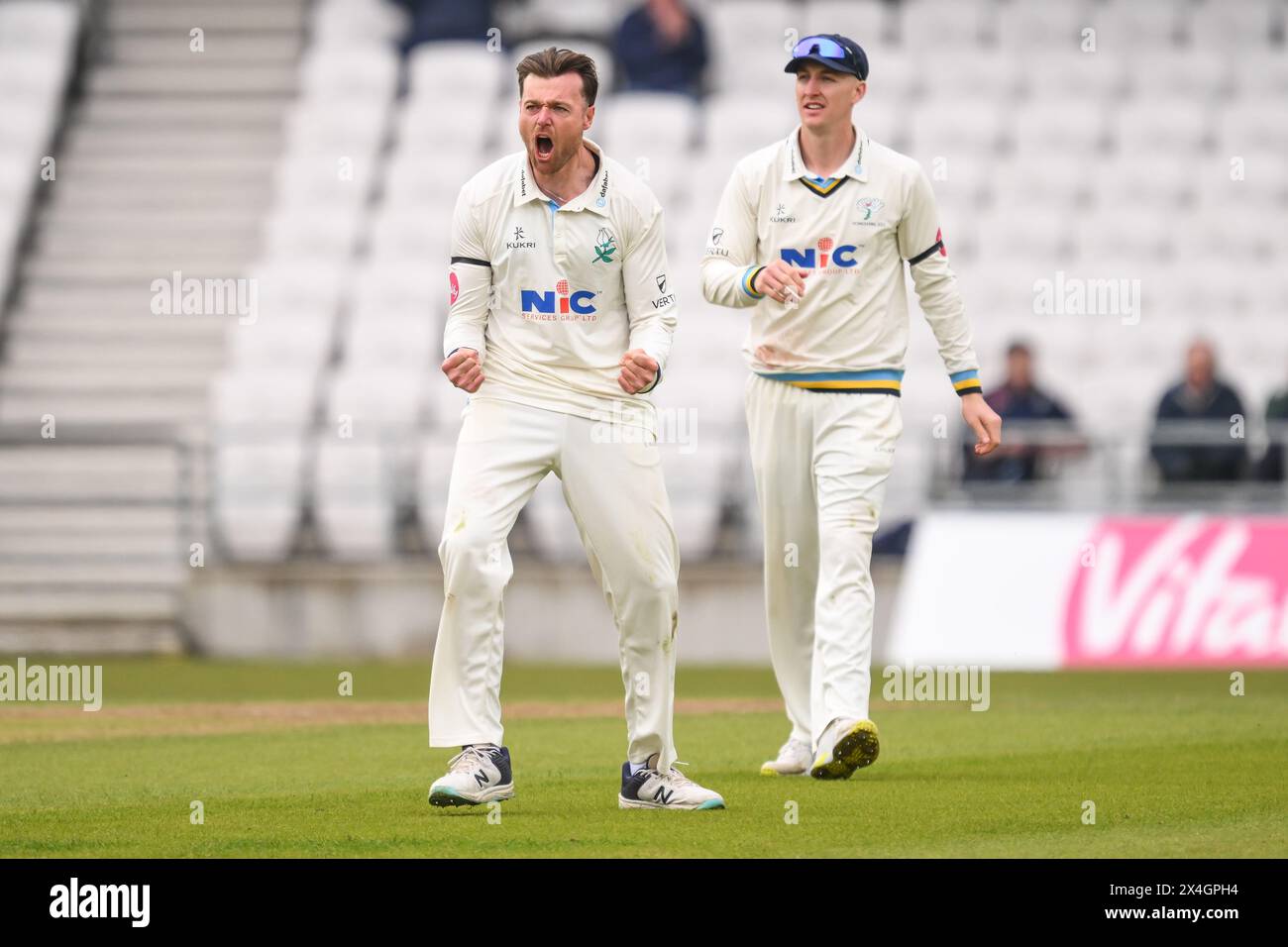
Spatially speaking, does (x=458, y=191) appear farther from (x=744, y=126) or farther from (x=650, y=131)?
(x=744, y=126)

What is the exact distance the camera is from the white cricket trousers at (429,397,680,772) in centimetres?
769

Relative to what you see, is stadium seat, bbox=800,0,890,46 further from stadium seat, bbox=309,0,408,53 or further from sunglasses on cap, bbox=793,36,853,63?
sunglasses on cap, bbox=793,36,853,63

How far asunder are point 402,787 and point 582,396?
1.75 metres

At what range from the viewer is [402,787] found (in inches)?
338

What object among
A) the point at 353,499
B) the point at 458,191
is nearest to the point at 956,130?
the point at 458,191

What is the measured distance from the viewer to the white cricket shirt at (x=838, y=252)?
29.7ft

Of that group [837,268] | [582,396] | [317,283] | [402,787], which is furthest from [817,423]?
[317,283]

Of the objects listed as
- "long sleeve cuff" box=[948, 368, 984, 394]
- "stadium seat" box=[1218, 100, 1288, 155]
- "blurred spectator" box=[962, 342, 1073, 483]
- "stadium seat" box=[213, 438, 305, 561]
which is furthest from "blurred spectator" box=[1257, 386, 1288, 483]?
"long sleeve cuff" box=[948, 368, 984, 394]

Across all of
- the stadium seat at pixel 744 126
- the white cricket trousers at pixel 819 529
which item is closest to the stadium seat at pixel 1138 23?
the stadium seat at pixel 744 126

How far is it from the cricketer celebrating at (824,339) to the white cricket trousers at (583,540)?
1.10 meters

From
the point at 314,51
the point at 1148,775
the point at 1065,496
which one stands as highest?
the point at 314,51

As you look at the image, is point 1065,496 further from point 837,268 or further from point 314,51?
point 314,51

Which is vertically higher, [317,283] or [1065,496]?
[317,283]

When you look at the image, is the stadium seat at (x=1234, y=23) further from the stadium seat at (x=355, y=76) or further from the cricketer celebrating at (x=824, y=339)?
the cricketer celebrating at (x=824, y=339)
